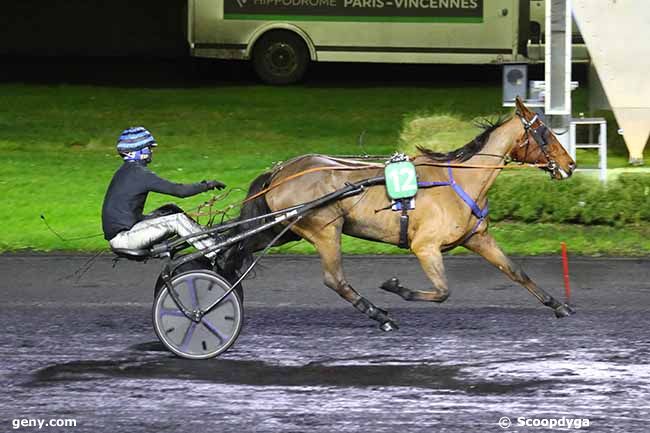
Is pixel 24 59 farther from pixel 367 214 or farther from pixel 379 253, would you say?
pixel 367 214

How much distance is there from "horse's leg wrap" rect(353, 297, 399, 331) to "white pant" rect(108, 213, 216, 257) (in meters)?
1.19

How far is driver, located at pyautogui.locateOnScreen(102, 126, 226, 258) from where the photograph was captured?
811 centimetres

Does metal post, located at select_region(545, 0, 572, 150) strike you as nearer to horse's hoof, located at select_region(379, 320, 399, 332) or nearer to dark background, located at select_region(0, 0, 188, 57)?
horse's hoof, located at select_region(379, 320, 399, 332)

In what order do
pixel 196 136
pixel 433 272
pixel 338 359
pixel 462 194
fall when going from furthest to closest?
pixel 196 136
pixel 462 194
pixel 433 272
pixel 338 359

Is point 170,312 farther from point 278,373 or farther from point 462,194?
point 462,194

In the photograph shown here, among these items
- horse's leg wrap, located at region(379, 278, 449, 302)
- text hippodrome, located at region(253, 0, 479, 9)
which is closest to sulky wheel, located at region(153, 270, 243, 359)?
horse's leg wrap, located at region(379, 278, 449, 302)

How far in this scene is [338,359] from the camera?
8.18 metres

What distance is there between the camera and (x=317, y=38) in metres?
20.0

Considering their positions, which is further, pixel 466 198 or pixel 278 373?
pixel 466 198

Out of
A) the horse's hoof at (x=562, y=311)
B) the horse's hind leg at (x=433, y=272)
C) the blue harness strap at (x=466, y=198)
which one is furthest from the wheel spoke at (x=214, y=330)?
the horse's hoof at (x=562, y=311)

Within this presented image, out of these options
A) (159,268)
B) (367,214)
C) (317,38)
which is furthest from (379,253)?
(317,38)

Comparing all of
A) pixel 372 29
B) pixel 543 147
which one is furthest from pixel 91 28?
pixel 543 147

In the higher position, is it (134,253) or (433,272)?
(134,253)

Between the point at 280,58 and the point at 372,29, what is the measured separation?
1555 mm
